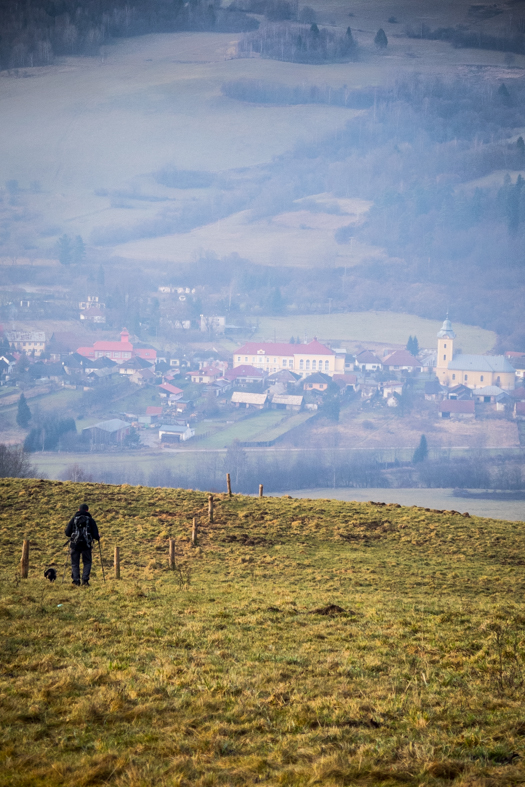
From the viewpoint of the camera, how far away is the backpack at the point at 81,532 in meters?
21.2

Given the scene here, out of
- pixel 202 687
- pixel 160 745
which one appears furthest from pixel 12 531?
pixel 160 745

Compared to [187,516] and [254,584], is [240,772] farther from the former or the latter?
[187,516]

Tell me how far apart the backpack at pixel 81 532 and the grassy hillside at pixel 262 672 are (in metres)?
1.43

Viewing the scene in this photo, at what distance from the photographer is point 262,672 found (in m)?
12.4

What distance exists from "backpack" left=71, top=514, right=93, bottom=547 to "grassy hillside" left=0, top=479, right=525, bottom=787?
1432 mm

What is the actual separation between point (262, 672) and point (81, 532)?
1060 cm

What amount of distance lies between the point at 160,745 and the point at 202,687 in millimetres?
2391

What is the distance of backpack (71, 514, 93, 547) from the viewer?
21203 millimetres

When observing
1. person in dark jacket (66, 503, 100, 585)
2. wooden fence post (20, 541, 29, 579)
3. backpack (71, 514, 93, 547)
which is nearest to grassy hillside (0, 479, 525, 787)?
wooden fence post (20, 541, 29, 579)

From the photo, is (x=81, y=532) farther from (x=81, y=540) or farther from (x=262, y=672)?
(x=262, y=672)

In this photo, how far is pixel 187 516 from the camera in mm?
35844

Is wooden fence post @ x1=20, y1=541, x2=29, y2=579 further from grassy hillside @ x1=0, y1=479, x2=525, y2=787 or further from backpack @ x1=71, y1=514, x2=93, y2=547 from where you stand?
backpack @ x1=71, y1=514, x2=93, y2=547

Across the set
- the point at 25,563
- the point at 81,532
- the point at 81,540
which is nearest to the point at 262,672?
the point at 81,540

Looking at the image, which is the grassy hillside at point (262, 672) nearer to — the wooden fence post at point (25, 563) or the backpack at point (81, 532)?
the wooden fence post at point (25, 563)
